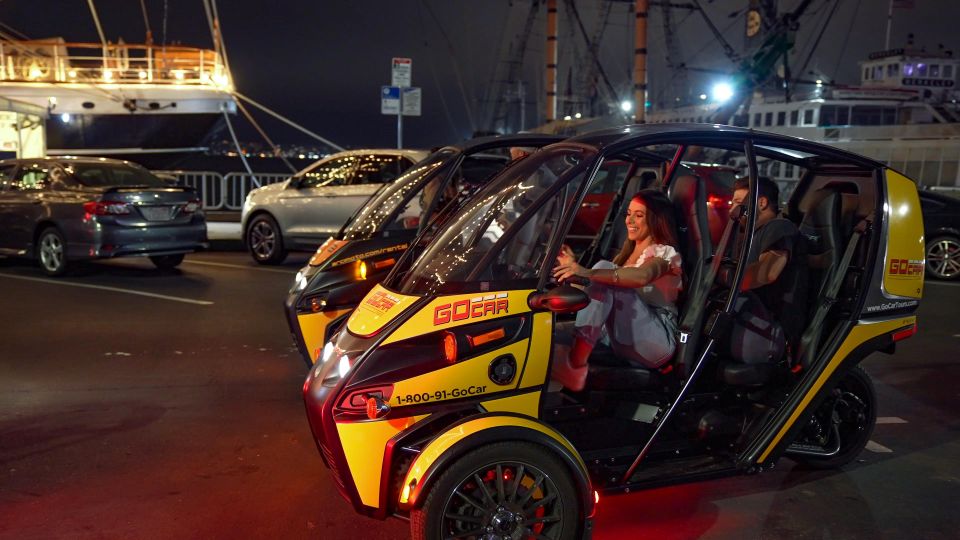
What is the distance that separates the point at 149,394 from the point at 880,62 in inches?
1884

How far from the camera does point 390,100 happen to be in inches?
604

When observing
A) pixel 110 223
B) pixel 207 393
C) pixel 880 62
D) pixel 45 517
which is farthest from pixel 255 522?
pixel 880 62

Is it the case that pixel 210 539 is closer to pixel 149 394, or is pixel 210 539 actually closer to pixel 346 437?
pixel 346 437

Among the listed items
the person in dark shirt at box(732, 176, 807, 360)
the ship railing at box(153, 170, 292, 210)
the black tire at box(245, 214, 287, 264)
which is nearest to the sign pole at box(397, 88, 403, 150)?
the black tire at box(245, 214, 287, 264)

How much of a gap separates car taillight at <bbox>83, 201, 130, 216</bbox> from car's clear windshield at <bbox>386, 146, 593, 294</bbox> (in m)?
8.53

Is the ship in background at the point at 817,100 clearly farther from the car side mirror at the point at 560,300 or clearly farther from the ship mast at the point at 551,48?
the car side mirror at the point at 560,300

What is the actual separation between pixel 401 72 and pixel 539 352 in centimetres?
1217

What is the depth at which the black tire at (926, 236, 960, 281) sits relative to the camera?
12711 mm

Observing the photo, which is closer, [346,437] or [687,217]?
[346,437]

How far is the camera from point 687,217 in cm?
459

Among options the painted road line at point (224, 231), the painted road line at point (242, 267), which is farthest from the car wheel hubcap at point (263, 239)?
the painted road line at point (224, 231)

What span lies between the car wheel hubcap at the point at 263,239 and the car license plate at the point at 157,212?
1803 millimetres

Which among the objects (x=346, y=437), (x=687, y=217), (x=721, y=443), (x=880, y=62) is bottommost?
(x=721, y=443)

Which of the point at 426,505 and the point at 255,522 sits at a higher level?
the point at 426,505
